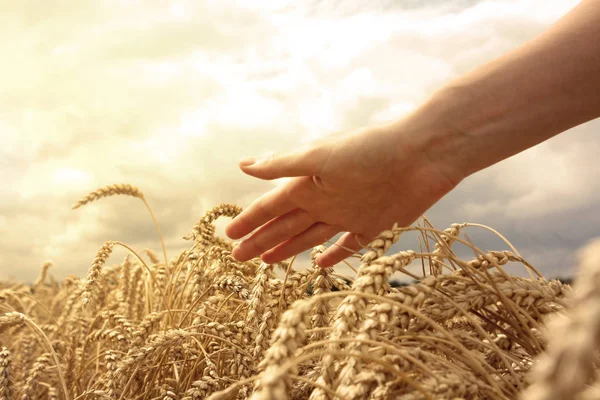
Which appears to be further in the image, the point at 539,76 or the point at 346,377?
the point at 539,76

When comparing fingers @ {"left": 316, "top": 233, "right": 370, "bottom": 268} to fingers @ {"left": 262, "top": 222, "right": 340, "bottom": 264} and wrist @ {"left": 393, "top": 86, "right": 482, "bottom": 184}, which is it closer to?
fingers @ {"left": 262, "top": 222, "right": 340, "bottom": 264}

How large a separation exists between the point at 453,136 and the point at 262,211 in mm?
782

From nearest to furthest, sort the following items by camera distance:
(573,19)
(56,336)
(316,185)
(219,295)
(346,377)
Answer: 1. (346,377)
2. (573,19)
3. (316,185)
4. (219,295)
5. (56,336)

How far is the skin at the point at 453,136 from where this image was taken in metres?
1.41

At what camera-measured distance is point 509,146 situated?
1.56 meters

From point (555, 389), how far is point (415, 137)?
3.77ft

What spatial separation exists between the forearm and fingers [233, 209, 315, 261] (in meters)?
0.62

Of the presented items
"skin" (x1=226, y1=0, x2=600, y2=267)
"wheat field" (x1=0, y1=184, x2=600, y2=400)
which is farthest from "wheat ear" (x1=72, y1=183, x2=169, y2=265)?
"skin" (x1=226, y1=0, x2=600, y2=267)

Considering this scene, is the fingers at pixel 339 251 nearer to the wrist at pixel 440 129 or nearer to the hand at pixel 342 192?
the hand at pixel 342 192

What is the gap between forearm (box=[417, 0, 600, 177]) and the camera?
1393 millimetres

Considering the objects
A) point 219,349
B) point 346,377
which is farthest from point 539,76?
point 219,349

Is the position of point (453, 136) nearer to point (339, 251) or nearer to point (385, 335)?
point (339, 251)

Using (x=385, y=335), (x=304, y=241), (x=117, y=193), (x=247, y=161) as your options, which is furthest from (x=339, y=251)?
(x=117, y=193)

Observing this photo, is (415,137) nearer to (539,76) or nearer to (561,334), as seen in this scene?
(539,76)
